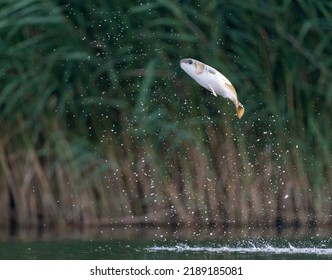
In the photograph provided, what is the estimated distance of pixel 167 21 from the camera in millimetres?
9562

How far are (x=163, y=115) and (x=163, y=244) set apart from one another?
85 cm

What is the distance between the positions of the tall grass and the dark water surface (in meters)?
0.18

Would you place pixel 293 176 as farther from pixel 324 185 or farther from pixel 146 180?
pixel 146 180

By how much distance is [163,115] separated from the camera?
966cm

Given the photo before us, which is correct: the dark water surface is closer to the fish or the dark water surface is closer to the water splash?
the water splash

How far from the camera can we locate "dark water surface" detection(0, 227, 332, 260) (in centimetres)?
888

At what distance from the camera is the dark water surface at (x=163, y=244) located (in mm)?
8883

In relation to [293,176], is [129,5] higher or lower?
higher

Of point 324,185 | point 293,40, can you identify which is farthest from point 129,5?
point 324,185

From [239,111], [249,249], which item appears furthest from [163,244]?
[239,111]

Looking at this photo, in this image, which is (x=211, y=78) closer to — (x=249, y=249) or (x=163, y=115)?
(x=249, y=249)
